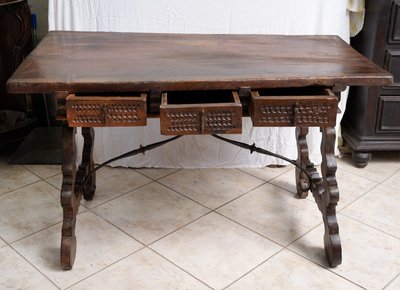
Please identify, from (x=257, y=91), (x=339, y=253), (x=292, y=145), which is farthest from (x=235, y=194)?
(x=257, y=91)

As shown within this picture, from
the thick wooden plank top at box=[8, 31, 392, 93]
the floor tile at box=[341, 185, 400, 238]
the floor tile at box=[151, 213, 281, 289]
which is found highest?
the thick wooden plank top at box=[8, 31, 392, 93]

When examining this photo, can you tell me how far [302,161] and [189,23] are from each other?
0.87 metres

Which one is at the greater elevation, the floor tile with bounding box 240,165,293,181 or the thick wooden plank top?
the thick wooden plank top

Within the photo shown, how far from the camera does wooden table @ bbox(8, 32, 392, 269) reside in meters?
1.55

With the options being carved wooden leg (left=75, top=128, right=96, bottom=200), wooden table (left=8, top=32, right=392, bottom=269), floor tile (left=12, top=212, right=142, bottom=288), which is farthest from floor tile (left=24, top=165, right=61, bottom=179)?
wooden table (left=8, top=32, right=392, bottom=269)

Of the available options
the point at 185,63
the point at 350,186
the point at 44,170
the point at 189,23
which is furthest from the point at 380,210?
the point at 44,170

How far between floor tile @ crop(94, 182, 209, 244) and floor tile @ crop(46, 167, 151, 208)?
0.17 feet

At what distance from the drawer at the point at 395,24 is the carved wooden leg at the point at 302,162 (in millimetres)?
636

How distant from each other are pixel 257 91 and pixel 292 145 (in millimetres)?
1052

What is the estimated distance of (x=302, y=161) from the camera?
2211 mm

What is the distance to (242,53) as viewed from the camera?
1.89 m

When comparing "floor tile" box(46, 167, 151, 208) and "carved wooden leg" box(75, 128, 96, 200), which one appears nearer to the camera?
"carved wooden leg" box(75, 128, 96, 200)

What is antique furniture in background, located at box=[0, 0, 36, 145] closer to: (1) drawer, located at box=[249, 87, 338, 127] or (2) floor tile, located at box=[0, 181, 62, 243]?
(2) floor tile, located at box=[0, 181, 62, 243]

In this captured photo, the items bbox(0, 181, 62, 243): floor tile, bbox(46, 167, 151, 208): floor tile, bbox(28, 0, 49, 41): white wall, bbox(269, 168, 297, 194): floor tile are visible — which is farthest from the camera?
bbox(28, 0, 49, 41): white wall
